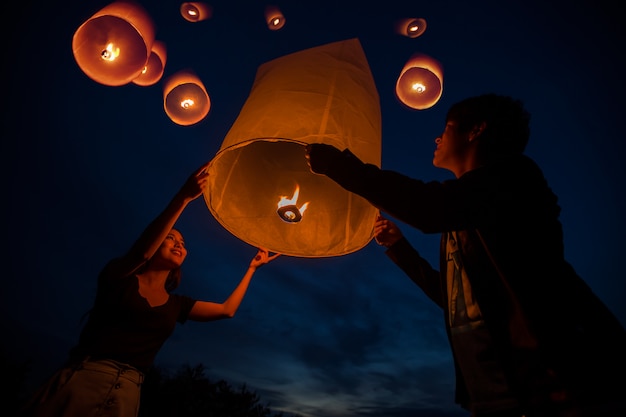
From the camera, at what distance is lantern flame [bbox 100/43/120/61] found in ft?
7.39

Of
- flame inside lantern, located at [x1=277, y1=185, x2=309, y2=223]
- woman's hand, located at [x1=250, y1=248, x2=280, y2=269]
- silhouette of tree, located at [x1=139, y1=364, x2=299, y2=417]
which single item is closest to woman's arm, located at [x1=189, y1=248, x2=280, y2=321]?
woman's hand, located at [x1=250, y1=248, x2=280, y2=269]

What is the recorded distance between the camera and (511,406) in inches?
51.9

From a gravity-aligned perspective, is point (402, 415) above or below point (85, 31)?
above

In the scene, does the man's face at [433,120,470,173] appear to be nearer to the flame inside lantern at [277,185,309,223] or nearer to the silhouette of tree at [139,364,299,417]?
the flame inside lantern at [277,185,309,223]

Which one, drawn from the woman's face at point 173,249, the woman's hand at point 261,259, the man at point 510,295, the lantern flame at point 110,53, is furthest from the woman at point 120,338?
the man at point 510,295

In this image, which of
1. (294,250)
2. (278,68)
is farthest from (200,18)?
(294,250)

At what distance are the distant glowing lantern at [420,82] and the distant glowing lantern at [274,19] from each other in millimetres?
1309

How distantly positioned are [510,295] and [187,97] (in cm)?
293

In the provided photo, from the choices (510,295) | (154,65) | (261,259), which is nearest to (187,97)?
(154,65)

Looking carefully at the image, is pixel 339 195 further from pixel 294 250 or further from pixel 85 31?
pixel 85 31

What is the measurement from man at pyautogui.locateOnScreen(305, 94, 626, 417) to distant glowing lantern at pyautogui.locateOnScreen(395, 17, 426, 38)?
6.69ft

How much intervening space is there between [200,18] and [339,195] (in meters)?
2.45

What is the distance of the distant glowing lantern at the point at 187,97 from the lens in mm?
3033

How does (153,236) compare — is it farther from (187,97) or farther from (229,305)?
(229,305)
